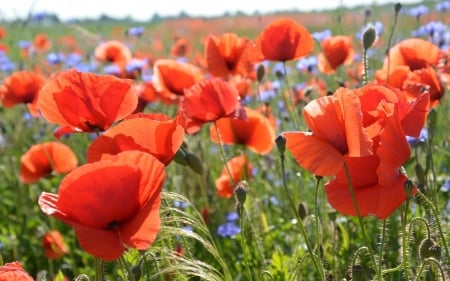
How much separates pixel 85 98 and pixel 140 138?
187 mm

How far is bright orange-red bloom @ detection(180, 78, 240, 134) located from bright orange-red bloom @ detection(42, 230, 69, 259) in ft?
2.98

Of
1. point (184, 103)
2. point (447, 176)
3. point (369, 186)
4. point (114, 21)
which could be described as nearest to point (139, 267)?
point (369, 186)

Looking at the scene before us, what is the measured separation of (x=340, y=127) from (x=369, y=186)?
10 cm

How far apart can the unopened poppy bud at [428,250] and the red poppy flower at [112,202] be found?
1.54 ft

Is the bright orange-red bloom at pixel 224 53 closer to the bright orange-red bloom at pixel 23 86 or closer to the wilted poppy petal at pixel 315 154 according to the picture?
the bright orange-red bloom at pixel 23 86

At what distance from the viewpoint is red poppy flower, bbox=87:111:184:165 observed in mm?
1162

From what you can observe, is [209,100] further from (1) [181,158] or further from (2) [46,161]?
(2) [46,161]

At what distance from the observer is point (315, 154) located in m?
1.14

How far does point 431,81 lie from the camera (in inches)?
72.1

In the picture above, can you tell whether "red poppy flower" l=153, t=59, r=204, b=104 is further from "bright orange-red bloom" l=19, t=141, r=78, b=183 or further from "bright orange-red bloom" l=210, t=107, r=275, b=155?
"bright orange-red bloom" l=19, t=141, r=78, b=183

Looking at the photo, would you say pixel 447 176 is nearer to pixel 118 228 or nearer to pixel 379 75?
pixel 379 75

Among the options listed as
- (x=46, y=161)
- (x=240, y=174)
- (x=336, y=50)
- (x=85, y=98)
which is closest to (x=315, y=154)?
(x=85, y=98)

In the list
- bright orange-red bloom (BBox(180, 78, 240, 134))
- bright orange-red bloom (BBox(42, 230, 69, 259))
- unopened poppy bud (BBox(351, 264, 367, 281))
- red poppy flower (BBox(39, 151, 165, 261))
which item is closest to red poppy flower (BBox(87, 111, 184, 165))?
red poppy flower (BBox(39, 151, 165, 261))

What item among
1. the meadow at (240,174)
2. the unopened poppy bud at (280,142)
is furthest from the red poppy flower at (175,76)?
the unopened poppy bud at (280,142)
